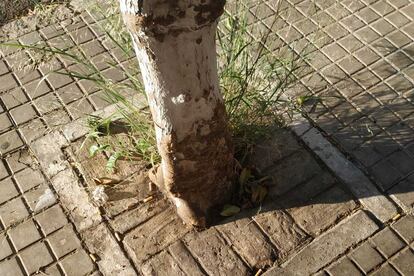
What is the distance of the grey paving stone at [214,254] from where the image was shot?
279 centimetres

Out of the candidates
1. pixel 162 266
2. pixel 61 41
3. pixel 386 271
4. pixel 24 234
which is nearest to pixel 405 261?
pixel 386 271

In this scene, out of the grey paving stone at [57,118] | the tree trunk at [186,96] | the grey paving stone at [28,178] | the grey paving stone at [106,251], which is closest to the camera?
the tree trunk at [186,96]

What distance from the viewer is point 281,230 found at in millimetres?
2922

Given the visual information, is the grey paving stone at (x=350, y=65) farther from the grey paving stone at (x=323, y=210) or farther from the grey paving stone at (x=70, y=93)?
the grey paving stone at (x=70, y=93)

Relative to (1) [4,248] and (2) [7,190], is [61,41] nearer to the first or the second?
(2) [7,190]

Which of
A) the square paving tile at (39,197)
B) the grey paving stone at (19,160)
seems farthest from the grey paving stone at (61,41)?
the square paving tile at (39,197)

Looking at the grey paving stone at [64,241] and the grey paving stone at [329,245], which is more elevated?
the grey paving stone at [64,241]

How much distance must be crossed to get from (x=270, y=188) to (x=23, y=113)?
194cm

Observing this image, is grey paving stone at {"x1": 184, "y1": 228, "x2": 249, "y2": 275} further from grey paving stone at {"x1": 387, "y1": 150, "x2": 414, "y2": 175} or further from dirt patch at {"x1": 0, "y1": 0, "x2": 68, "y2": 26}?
dirt patch at {"x1": 0, "y1": 0, "x2": 68, "y2": 26}

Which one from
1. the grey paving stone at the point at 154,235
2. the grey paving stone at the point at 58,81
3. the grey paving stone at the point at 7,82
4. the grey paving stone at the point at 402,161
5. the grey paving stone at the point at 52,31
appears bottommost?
the grey paving stone at the point at 402,161

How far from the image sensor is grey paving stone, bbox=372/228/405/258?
2818mm

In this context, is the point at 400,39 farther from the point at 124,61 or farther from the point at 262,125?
the point at 124,61

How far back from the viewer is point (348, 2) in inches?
169

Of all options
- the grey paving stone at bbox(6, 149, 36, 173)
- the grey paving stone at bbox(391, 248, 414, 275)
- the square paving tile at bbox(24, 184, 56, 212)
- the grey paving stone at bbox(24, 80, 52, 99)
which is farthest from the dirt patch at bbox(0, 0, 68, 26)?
the grey paving stone at bbox(391, 248, 414, 275)
